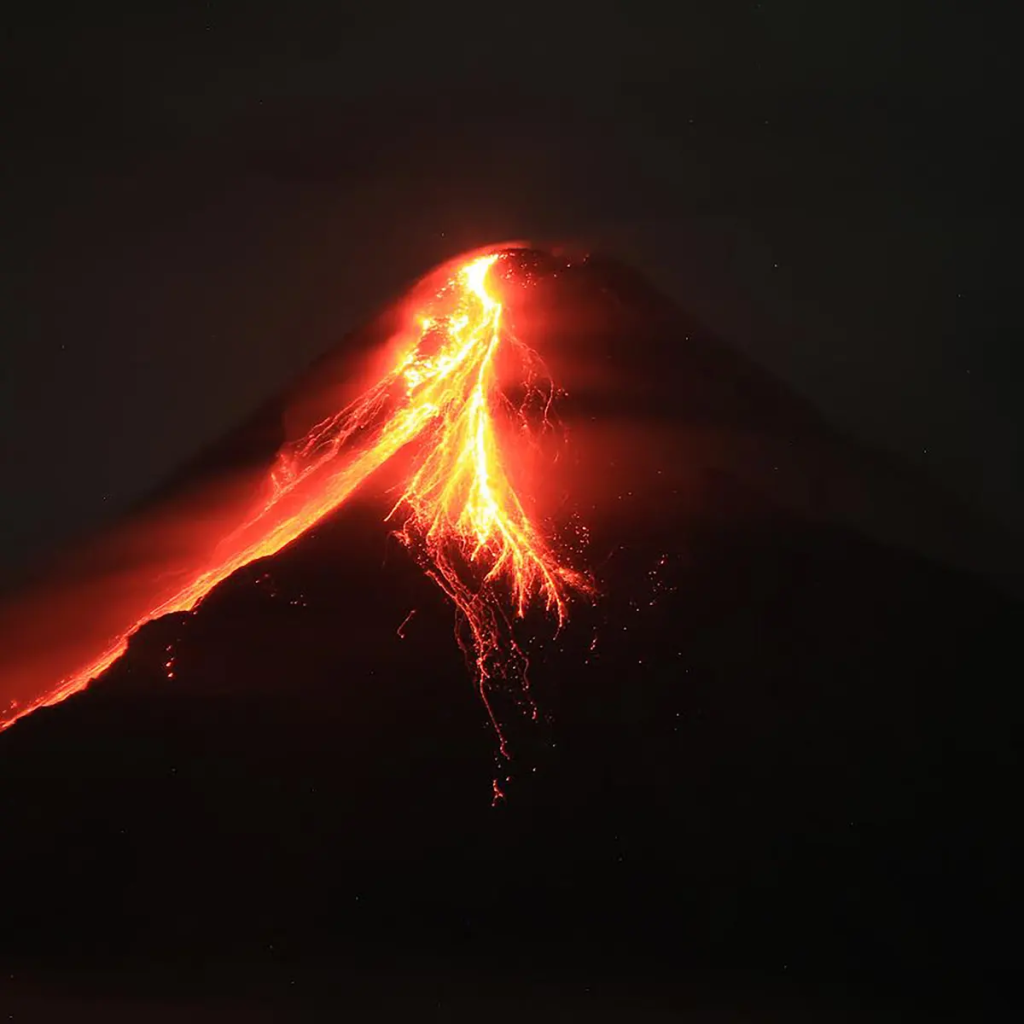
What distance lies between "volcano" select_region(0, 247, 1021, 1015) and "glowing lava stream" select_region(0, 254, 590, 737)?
1.1 inches

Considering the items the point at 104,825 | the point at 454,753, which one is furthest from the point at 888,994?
the point at 104,825

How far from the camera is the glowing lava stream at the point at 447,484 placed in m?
6.27

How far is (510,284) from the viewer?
7355 millimetres

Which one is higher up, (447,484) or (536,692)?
(447,484)

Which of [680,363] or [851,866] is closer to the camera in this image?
[851,866]

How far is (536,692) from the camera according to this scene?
237 inches

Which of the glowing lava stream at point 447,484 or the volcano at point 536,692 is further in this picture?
the glowing lava stream at point 447,484

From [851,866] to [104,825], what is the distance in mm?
3485

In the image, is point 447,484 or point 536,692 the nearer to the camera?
point 536,692

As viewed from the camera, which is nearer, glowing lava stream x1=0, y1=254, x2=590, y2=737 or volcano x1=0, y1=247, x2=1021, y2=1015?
volcano x1=0, y1=247, x2=1021, y2=1015

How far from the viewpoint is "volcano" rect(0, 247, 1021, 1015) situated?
211 inches

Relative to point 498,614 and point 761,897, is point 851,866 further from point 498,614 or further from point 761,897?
point 498,614

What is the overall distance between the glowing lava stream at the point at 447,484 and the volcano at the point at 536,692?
0.03 m

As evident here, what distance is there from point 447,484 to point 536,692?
148 cm
